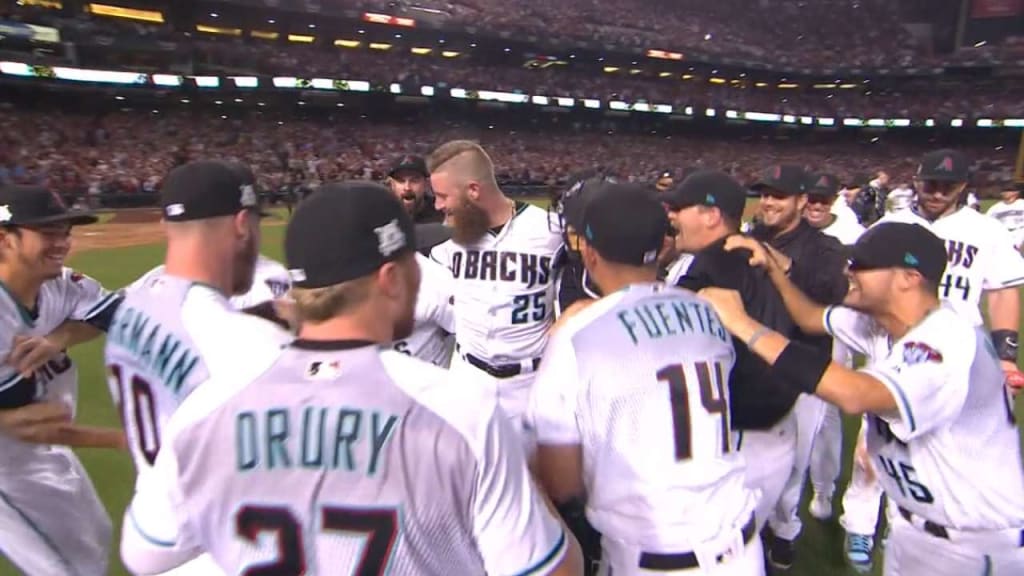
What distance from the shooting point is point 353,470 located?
4.68ft

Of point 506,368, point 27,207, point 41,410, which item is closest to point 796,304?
point 506,368

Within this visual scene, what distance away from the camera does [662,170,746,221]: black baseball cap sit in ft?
10.3

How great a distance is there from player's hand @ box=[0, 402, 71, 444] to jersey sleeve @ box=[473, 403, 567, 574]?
226 cm

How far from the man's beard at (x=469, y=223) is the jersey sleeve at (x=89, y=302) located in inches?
75.3

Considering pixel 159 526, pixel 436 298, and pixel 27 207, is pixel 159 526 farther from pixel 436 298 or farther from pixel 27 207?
pixel 436 298

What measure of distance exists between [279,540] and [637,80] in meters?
53.6

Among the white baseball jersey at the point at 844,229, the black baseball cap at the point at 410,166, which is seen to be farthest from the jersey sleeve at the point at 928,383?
the white baseball jersey at the point at 844,229

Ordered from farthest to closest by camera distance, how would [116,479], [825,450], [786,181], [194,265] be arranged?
[116,479] < [825,450] < [786,181] < [194,265]

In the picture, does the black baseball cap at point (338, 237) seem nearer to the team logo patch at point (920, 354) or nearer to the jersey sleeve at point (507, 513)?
the jersey sleeve at point (507, 513)

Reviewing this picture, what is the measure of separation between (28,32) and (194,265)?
122 ft

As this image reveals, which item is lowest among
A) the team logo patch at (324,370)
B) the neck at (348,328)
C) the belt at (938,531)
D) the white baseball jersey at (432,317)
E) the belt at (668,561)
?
the belt at (938,531)

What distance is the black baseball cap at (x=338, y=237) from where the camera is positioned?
1.50 meters

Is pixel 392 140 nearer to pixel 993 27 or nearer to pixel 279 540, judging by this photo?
pixel 993 27

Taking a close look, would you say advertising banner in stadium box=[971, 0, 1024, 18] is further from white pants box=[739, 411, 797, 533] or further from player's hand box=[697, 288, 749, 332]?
player's hand box=[697, 288, 749, 332]
